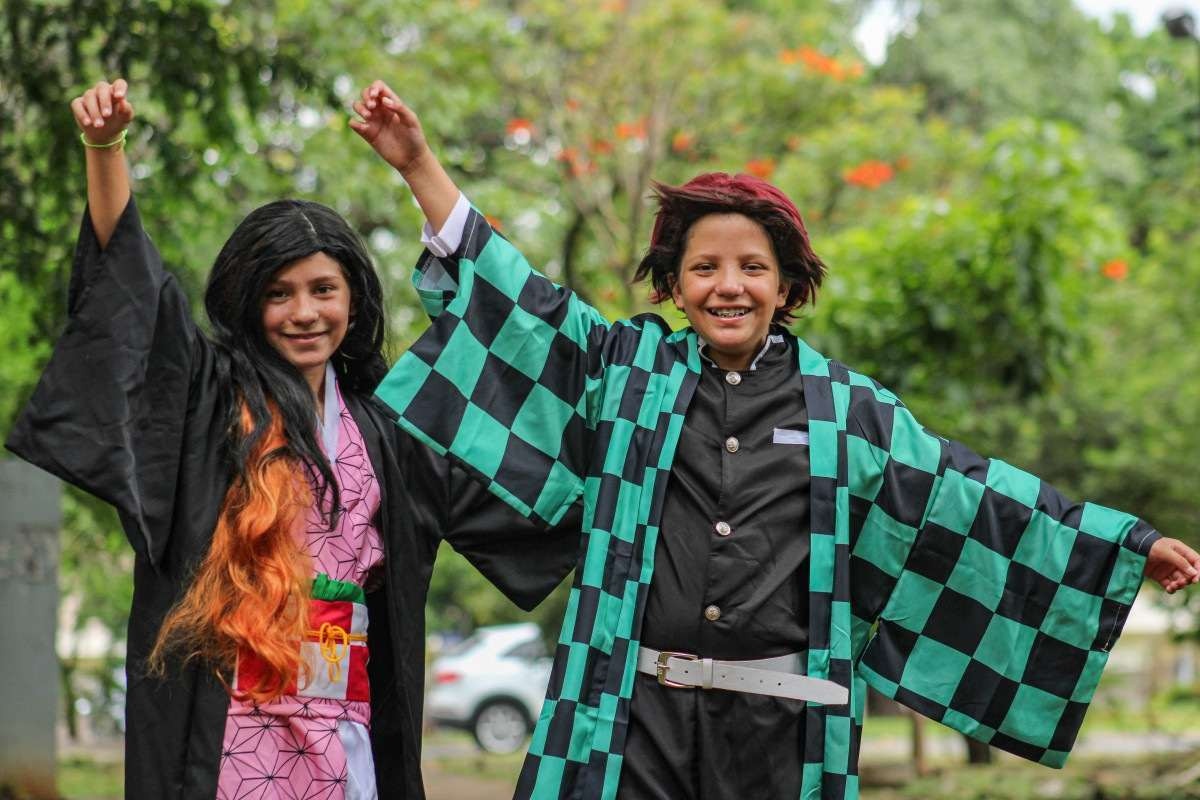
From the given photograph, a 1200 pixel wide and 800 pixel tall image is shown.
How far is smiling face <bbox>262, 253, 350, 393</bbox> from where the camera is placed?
3.11m

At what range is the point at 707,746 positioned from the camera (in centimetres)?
287

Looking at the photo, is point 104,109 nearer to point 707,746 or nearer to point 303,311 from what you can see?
point 303,311

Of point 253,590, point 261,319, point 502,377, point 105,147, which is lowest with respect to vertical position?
point 253,590

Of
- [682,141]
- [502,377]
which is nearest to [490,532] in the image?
[502,377]

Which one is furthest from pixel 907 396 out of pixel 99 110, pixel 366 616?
pixel 99 110

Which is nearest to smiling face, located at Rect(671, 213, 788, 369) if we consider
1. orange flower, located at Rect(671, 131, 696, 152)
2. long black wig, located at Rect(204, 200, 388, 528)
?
long black wig, located at Rect(204, 200, 388, 528)

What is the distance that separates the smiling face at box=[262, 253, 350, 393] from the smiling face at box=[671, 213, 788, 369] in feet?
2.49

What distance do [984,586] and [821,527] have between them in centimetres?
48

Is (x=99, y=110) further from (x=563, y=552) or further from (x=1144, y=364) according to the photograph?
(x=1144, y=364)

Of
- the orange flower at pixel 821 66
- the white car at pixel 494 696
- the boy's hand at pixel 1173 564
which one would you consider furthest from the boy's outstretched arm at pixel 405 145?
the white car at pixel 494 696

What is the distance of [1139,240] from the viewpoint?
15203mm

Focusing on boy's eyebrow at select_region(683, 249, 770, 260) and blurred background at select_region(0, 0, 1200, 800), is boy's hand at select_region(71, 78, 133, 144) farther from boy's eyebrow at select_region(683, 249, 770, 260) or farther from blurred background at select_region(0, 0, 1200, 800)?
blurred background at select_region(0, 0, 1200, 800)

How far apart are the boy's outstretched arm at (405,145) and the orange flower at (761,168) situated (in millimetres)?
7694

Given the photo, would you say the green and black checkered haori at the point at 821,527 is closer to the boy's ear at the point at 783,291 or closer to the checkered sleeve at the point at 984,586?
the checkered sleeve at the point at 984,586
